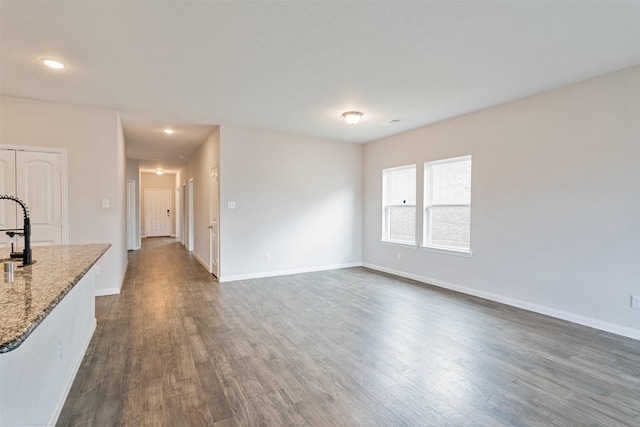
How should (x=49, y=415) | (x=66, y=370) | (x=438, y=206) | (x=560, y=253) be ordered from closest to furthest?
(x=49, y=415), (x=66, y=370), (x=560, y=253), (x=438, y=206)

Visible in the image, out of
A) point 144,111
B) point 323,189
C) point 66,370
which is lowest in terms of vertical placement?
point 66,370

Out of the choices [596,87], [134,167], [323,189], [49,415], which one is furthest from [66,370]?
[134,167]

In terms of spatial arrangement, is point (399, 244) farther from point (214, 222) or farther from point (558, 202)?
point (214, 222)

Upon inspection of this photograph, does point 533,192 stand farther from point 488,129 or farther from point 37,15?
point 37,15

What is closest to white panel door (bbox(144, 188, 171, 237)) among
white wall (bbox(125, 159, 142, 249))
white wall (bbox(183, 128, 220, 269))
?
white wall (bbox(125, 159, 142, 249))

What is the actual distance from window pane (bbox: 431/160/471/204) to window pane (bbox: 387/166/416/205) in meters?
0.47

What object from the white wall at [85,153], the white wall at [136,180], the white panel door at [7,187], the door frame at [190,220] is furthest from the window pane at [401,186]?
the white wall at [136,180]

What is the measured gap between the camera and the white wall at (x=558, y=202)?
9.99 ft

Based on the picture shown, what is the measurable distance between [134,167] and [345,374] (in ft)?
29.6

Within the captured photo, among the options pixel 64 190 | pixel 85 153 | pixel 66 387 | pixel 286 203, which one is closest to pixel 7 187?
pixel 64 190

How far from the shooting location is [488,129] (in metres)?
4.21

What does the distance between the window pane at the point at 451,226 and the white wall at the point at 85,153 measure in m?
4.90

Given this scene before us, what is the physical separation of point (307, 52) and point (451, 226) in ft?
11.3

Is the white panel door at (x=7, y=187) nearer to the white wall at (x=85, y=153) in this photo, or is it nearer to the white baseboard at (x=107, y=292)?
the white wall at (x=85, y=153)
